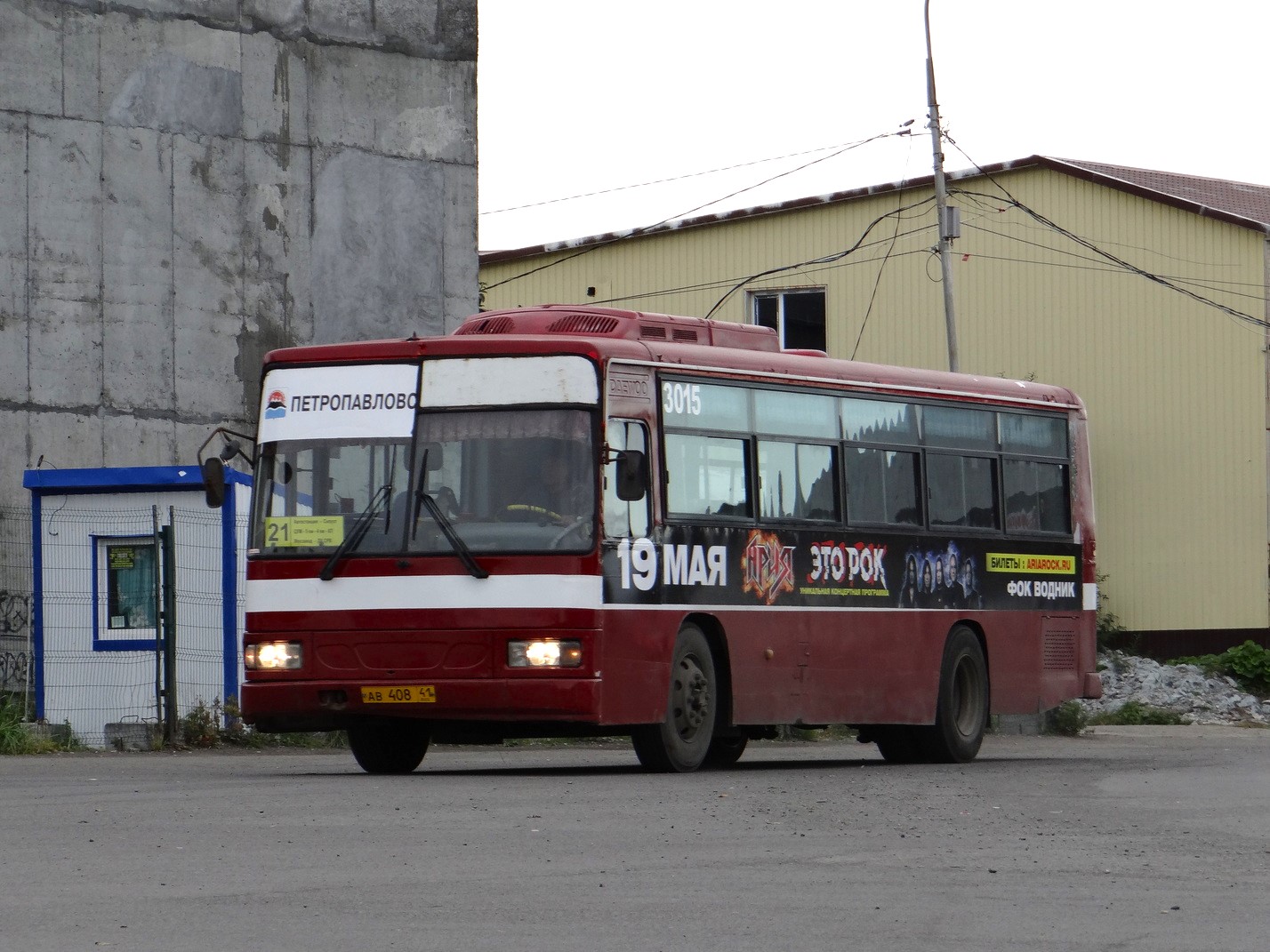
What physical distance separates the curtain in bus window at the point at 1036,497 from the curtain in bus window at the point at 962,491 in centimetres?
30

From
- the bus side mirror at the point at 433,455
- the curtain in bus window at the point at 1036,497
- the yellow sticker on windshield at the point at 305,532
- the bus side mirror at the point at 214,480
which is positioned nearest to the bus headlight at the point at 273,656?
the yellow sticker on windshield at the point at 305,532

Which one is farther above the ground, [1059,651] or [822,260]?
[822,260]

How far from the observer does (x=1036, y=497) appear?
68.4ft

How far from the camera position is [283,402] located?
52.9ft

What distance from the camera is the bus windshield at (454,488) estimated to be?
15477mm

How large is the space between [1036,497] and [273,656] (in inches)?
307

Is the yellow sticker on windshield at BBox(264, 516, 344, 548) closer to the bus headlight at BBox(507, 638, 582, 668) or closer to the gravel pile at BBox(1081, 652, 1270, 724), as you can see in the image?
the bus headlight at BBox(507, 638, 582, 668)

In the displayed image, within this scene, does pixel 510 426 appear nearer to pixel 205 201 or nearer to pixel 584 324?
pixel 584 324

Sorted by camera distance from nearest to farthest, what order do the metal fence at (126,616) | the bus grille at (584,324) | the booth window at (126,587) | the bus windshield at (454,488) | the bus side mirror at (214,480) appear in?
1. the bus windshield at (454,488)
2. the bus side mirror at (214,480)
3. the bus grille at (584,324)
4. the metal fence at (126,616)
5. the booth window at (126,587)

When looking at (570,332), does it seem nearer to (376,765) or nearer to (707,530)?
(707,530)

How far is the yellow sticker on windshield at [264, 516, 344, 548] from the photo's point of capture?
15.8 m

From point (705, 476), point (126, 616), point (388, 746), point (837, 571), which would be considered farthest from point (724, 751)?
point (126, 616)

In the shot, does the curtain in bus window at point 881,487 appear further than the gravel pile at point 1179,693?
No

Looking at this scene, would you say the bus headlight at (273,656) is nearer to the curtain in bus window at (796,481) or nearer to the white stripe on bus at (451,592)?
the white stripe on bus at (451,592)
